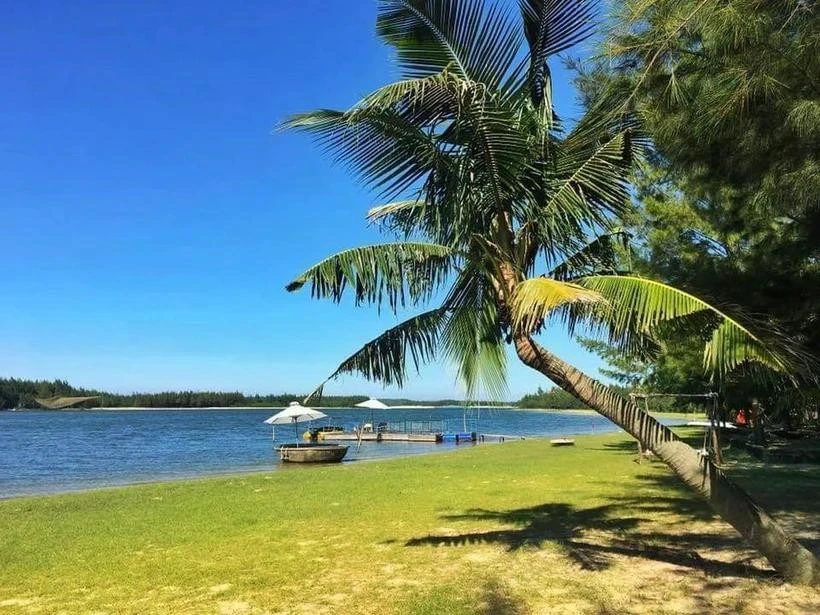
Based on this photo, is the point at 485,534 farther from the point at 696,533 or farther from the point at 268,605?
the point at 268,605

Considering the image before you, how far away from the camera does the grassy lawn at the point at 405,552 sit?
5.43m

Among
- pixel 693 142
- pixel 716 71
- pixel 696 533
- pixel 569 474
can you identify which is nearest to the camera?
pixel 716 71

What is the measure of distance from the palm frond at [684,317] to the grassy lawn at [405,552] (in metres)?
1.83

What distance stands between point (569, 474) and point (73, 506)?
397 inches

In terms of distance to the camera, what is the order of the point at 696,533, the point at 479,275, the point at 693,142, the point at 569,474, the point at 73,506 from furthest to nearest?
the point at 569,474, the point at 73,506, the point at 696,533, the point at 479,275, the point at 693,142

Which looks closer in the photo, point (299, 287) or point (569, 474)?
point (299, 287)

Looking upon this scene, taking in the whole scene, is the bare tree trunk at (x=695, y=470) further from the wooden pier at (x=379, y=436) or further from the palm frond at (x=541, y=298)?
the wooden pier at (x=379, y=436)

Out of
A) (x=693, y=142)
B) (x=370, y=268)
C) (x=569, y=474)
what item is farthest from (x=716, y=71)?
(x=569, y=474)

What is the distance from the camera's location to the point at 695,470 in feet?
17.5

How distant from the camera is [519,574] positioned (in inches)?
239

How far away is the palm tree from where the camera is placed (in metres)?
5.22

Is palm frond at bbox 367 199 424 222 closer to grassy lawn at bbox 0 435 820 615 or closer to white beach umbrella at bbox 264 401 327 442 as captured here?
grassy lawn at bbox 0 435 820 615

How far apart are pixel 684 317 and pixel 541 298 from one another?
136cm

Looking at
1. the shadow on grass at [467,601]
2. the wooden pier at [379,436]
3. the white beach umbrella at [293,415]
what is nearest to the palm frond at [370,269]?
the shadow on grass at [467,601]
